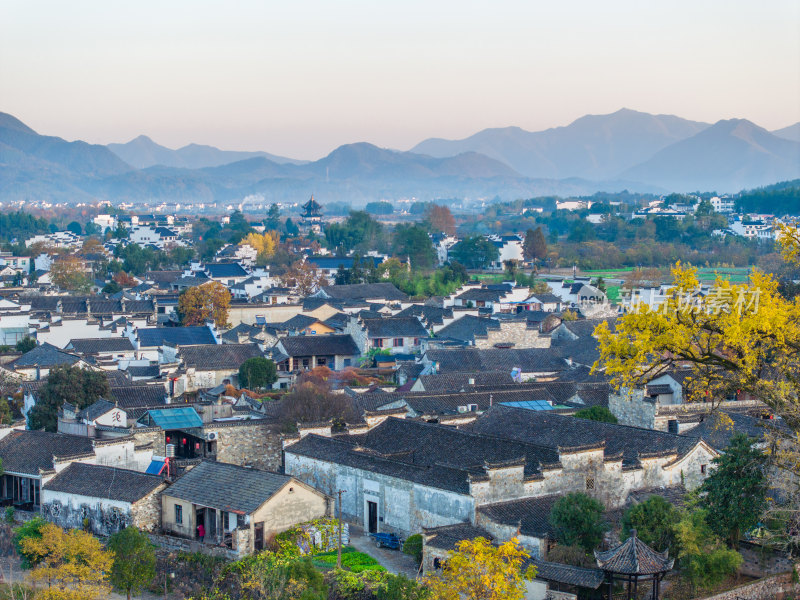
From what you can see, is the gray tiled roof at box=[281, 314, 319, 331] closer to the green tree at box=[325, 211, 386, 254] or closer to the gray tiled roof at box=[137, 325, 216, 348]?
the gray tiled roof at box=[137, 325, 216, 348]

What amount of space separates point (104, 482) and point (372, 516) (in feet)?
17.4

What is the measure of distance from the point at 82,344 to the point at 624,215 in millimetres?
Result: 71057

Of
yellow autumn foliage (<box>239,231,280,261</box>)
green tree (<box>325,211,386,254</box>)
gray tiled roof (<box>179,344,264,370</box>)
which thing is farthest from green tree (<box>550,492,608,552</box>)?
green tree (<box>325,211,386,254</box>)

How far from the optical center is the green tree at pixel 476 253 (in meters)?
68.8

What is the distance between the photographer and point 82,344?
35094mm

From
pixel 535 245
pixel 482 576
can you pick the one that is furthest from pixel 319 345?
pixel 535 245

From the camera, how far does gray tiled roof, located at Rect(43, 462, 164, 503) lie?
62.3 ft

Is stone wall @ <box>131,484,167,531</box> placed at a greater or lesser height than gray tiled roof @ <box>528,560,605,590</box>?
lesser

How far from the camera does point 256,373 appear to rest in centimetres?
3169

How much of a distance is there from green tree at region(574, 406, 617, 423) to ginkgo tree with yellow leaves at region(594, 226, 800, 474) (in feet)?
36.8

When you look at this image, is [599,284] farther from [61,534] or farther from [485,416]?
[61,534]

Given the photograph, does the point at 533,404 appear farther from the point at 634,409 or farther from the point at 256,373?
the point at 256,373

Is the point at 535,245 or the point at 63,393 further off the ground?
the point at 535,245

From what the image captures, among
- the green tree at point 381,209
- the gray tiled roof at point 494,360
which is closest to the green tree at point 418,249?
the gray tiled roof at point 494,360
